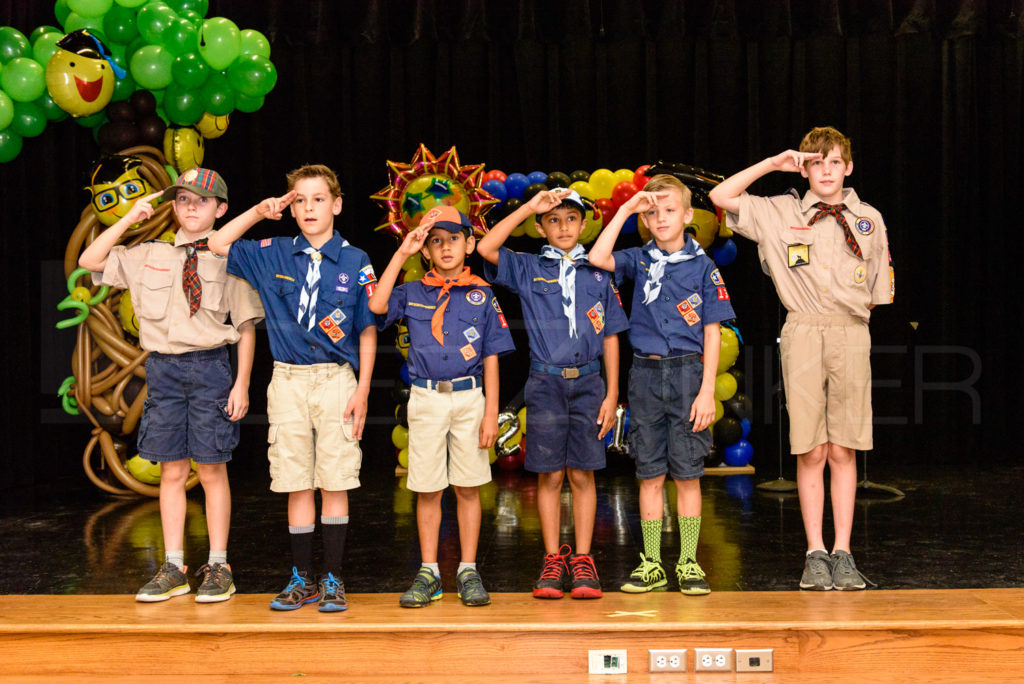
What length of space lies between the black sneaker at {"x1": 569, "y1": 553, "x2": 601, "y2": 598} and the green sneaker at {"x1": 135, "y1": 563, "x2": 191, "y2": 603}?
1286 millimetres

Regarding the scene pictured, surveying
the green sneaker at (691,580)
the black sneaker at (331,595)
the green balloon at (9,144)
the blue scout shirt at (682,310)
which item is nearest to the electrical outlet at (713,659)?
the green sneaker at (691,580)

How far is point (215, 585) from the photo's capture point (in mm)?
2961

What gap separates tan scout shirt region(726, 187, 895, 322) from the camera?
10.2 feet

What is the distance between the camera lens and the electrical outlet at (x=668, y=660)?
264cm

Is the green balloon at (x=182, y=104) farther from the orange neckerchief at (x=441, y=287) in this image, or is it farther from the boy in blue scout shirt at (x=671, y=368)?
the boy in blue scout shirt at (x=671, y=368)

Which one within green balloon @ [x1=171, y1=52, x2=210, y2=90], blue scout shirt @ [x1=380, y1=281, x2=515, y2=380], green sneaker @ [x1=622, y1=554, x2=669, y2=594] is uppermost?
green balloon @ [x1=171, y1=52, x2=210, y2=90]

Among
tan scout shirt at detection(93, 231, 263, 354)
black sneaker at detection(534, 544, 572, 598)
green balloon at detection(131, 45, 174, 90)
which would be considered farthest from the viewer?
green balloon at detection(131, 45, 174, 90)

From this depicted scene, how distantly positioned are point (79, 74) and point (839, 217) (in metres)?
3.67

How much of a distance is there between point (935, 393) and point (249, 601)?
16.4 feet

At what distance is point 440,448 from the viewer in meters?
2.94

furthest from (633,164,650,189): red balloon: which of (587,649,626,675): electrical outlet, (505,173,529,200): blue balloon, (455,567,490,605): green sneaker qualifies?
(587,649,626,675): electrical outlet

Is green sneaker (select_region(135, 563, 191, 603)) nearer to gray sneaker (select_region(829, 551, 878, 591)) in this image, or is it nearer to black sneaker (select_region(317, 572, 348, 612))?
black sneaker (select_region(317, 572, 348, 612))

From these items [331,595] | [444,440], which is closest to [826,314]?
[444,440]

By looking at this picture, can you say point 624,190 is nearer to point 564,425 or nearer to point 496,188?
point 496,188
